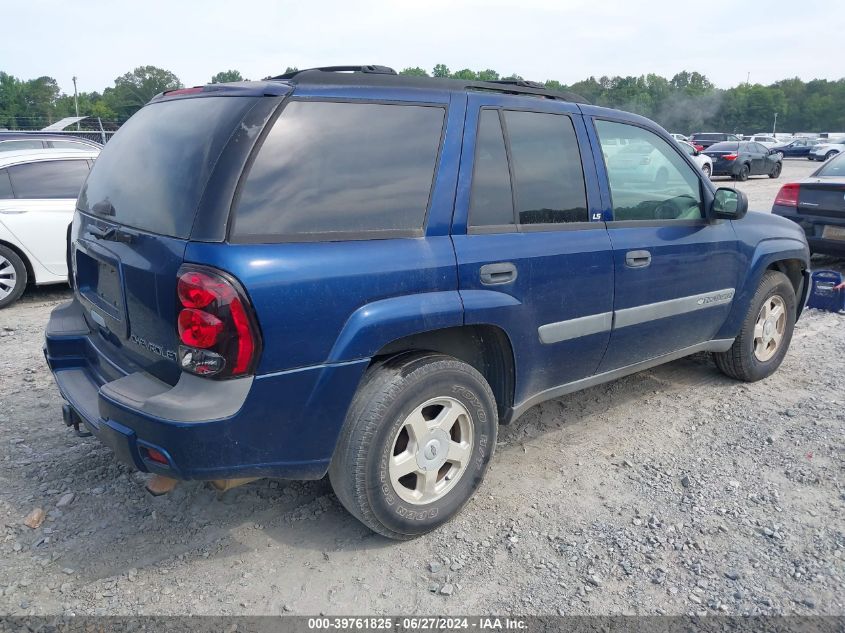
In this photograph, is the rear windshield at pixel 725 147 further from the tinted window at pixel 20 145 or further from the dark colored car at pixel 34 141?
the tinted window at pixel 20 145

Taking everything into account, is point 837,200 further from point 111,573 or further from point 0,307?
point 0,307

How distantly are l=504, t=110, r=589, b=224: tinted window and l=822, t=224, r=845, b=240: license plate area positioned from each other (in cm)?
562

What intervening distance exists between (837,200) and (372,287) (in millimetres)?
7074

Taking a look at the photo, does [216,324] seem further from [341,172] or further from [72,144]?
[72,144]

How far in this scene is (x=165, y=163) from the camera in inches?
107

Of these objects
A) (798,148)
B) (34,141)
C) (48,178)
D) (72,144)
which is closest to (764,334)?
(48,178)

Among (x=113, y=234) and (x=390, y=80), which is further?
(x=390, y=80)

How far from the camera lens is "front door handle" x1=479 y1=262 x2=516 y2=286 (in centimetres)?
298

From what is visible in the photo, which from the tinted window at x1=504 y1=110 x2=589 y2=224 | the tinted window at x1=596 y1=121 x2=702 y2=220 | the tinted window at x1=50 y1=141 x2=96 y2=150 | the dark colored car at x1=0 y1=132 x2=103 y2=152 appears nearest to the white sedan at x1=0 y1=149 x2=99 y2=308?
the tinted window at x1=50 y1=141 x2=96 y2=150

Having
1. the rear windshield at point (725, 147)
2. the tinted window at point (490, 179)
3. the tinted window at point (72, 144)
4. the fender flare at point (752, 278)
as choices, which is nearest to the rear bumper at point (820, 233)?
the fender flare at point (752, 278)

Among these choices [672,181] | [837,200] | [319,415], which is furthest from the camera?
[837,200]

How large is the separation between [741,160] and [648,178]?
22.0 meters

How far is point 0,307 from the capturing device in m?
6.77

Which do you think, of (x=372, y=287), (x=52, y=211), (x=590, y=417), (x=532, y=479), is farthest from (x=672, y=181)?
(x=52, y=211)
